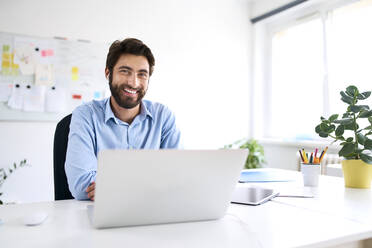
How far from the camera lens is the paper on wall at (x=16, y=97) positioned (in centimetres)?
257

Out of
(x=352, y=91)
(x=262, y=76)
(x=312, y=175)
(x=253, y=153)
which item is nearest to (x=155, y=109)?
(x=312, y=175)

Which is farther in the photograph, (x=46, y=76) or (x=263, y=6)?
(x=263, y=6)

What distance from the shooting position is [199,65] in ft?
11.3

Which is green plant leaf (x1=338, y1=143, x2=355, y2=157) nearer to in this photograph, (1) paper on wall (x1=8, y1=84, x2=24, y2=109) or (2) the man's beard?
(2) the man's beard

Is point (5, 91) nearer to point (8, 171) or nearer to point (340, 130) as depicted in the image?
point (8, 171)

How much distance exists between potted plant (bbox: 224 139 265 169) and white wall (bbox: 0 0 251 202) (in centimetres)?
20

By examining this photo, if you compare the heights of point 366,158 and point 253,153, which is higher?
point 366,158

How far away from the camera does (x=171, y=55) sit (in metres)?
3.28

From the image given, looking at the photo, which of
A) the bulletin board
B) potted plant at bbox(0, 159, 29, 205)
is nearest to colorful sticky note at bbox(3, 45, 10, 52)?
the bulletin board

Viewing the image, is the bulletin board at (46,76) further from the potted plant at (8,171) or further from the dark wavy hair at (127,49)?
the dark wavy hair at (127,49)

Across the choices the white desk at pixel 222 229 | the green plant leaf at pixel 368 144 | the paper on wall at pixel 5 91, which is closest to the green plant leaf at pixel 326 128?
the green plant leaf at pixel 368 144

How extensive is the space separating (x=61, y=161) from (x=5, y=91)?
1.61 metres

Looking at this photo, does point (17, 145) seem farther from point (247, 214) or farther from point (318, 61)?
point (318, 61)

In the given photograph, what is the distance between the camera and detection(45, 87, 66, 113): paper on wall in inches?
107
